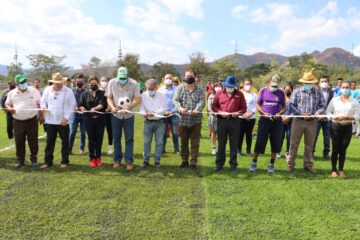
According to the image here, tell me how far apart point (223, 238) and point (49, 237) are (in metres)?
2.16

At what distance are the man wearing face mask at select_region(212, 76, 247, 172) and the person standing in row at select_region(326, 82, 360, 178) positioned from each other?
1906 millimetres

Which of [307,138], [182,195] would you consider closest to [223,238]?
[182,195]

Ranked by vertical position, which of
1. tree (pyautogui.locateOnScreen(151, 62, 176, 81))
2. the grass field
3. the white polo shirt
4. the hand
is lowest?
the grass field

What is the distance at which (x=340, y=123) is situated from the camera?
6648 millimetres

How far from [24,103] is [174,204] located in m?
4.27

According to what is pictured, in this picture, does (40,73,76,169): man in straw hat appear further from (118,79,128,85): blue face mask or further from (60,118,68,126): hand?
(118,79,128,85): blue face mask

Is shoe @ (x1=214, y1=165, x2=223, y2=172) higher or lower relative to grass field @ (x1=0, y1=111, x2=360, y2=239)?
higher

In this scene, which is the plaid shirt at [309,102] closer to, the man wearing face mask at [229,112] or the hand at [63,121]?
the man wearing face mask at [229,112]

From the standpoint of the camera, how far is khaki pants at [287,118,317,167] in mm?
6996

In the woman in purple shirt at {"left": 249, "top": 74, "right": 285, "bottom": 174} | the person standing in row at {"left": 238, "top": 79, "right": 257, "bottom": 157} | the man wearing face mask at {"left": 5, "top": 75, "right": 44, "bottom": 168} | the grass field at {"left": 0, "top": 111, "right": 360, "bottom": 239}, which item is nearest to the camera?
the grass field at {"left": 0, "top": 111, "right": 360, "bottom": 239}

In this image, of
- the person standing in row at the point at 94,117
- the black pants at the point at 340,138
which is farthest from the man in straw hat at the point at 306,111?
A: the person standing in row at the point at 94,117

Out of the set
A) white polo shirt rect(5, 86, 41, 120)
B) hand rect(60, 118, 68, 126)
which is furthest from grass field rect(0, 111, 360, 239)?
white polo shirt rect(5, 86, 41, 120)

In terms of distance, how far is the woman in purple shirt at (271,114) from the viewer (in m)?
6.79

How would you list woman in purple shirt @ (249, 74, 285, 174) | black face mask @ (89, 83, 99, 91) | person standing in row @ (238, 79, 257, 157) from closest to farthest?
woman in purple shirt @ (249, 74, 285, 174), black face mask @ (89, 83, 99, 91), person standing in row @ (238, 79, 257, 157)
